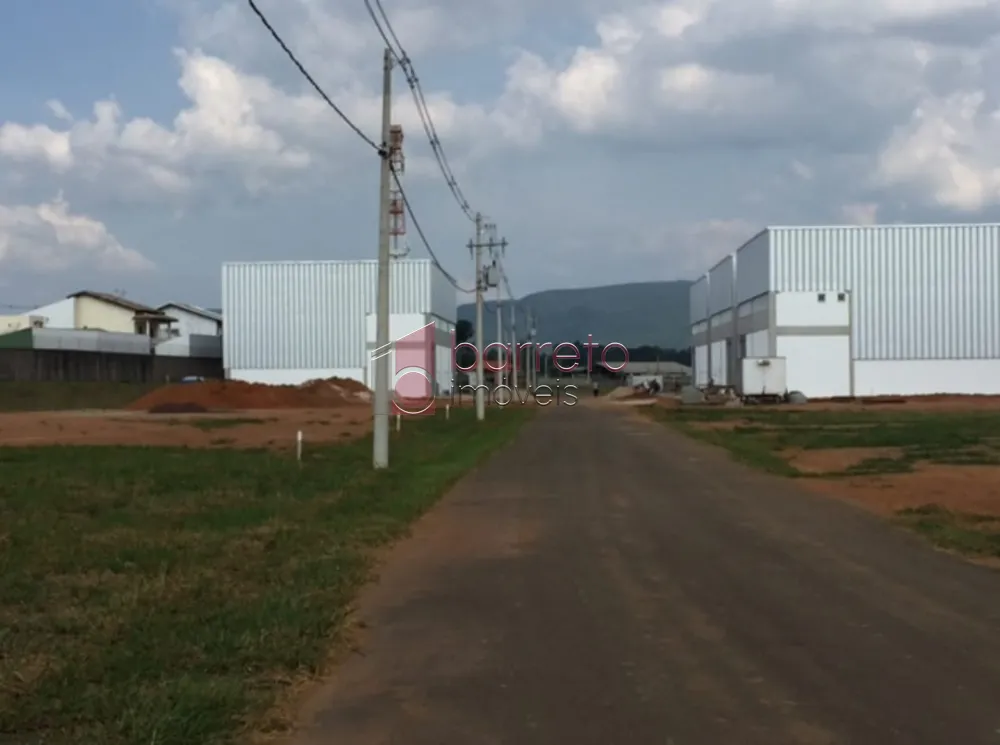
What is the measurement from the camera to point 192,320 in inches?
4427

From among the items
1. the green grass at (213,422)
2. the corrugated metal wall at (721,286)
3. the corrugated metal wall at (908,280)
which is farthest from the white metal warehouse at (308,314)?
the green grass at (213,422)

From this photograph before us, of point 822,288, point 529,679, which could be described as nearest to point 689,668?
point 529,679

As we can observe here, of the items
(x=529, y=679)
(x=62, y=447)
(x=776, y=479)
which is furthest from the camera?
(x=62, y=447)

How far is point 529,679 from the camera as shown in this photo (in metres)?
7.48

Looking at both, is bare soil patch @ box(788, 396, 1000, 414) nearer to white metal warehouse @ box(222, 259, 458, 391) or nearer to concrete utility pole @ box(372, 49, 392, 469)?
white metal warehouse @ box(222, 259, 458, 391)

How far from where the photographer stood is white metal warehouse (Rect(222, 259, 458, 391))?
8338 centimetres

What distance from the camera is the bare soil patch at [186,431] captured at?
3253cm

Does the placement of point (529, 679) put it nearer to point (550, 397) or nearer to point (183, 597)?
point (183, 597)

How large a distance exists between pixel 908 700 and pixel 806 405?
198ft

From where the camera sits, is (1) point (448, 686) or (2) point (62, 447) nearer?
(1) point (448, 686)

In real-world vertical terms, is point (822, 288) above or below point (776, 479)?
above

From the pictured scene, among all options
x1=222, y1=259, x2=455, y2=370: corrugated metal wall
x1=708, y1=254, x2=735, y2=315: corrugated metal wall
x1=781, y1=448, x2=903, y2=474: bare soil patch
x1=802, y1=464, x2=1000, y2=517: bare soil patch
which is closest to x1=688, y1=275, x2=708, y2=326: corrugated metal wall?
x1=708, y1=254, x2=735, y2=315: corrugated metal wall

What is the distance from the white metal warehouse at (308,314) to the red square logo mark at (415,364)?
1.62m

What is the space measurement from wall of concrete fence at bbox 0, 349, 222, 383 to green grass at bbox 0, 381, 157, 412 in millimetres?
1153
